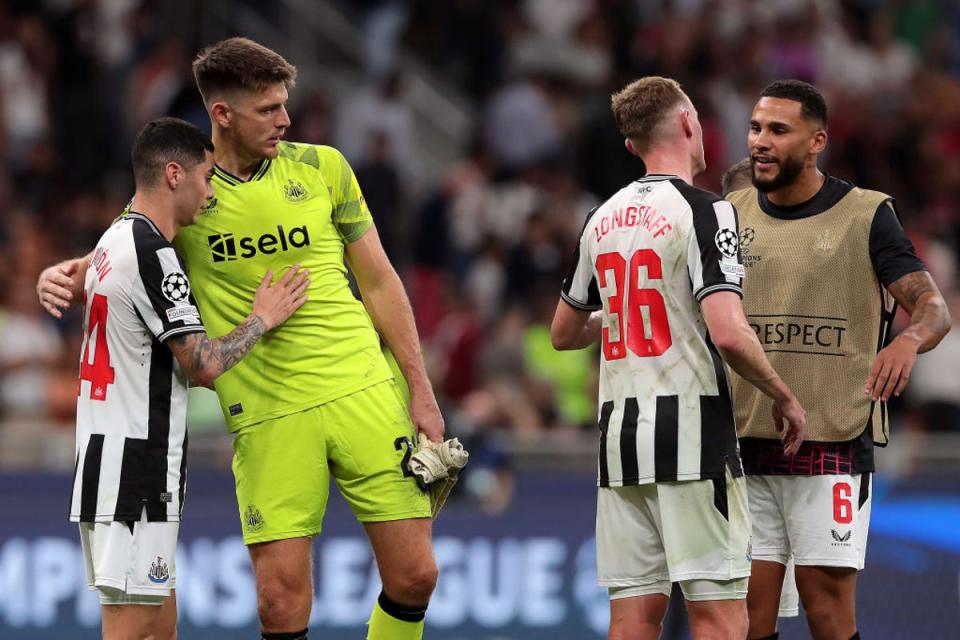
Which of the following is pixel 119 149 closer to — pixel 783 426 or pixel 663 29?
pixel 663 29

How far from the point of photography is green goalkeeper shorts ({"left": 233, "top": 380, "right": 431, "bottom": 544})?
19.5 feet

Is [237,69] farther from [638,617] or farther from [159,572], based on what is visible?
[638,617]

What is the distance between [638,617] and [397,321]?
58.5 inches

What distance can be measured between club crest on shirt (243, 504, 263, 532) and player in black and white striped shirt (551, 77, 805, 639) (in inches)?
51.3

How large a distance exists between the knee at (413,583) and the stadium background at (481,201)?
3.57 meters

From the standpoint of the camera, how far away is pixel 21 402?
11.4 meters

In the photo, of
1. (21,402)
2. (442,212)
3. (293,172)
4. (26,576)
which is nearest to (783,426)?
(293,172)

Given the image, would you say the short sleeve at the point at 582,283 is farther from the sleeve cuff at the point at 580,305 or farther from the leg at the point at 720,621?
the leg at the point at 720,621

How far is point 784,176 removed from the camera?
6.32 meters

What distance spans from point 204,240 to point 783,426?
2.36 metres

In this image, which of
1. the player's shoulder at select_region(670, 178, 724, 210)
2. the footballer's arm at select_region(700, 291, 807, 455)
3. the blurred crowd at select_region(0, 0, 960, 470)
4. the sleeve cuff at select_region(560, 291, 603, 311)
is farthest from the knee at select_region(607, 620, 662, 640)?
the blurred crowd at select_region(0, 0, 960, 470)

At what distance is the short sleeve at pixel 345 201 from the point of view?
20.2ft

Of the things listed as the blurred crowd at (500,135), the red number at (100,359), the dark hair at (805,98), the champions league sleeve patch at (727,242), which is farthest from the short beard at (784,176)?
the blurred crowd at (500,135)

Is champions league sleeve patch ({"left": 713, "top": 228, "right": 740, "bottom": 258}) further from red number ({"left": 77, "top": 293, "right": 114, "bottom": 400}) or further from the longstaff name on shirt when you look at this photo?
red number ({"left": 77, "top": 293, "right": 114, "bottom": 400})
